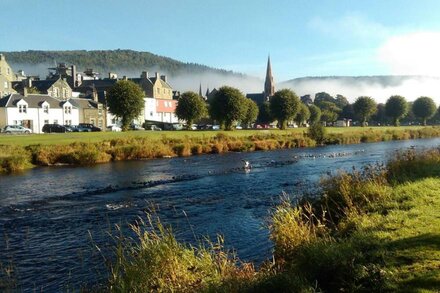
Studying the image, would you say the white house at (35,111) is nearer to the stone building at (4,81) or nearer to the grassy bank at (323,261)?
the stone building at (4,81)

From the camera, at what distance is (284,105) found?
106m

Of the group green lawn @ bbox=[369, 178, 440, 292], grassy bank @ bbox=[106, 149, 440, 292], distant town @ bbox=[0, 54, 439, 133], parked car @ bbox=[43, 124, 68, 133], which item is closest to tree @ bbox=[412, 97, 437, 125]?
distant town @ bbox=[0, 54, 439, 133]

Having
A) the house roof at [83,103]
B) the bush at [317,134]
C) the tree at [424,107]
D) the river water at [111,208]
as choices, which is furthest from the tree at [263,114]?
the river water at [111,208]

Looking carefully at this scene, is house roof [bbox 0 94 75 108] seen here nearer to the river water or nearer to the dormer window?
the dormer window

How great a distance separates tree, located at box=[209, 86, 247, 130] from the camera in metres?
92.4

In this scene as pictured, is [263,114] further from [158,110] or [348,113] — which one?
[348,113]

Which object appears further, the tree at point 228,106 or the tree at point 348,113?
the tree at point 348,113

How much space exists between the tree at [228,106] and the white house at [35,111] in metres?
31.3

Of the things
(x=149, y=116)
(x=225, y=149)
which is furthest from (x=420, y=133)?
(x=149, y=116)

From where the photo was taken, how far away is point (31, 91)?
103375 millimetres

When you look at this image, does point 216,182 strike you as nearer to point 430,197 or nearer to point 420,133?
point 430,197

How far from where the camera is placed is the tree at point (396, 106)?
6102 inches

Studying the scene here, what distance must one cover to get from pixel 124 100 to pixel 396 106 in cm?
11151

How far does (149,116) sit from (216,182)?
9743 cm
